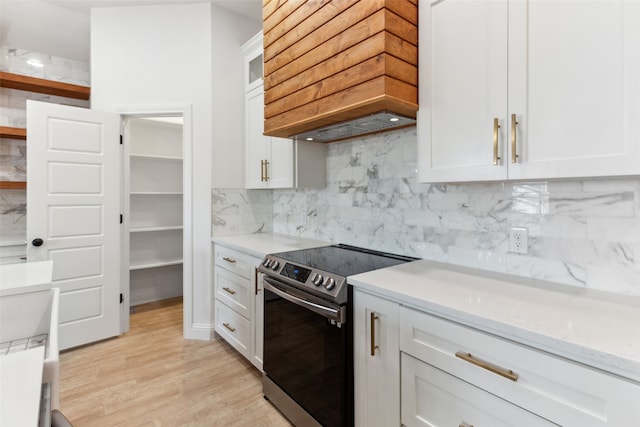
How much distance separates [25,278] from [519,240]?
2.21 m

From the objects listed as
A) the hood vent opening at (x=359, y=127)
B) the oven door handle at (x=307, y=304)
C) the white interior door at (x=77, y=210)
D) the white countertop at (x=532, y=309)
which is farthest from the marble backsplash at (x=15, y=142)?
the white countertop at (x=532, y=309)

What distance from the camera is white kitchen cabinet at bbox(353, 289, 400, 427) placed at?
1.31 m

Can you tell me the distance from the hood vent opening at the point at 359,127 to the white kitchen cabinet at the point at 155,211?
2.41m

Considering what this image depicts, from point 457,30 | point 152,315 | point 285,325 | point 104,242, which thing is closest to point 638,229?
point 457,30

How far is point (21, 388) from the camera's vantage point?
588 mm

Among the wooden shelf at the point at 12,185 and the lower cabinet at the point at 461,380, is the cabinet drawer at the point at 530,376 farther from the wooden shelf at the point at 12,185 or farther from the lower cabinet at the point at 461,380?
the wooden shelf at the point at 12,185

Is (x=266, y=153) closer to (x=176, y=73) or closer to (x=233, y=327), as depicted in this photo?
(x=176, y=73)

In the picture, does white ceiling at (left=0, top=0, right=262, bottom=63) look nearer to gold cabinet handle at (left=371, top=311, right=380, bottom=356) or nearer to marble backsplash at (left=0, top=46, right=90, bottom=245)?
marble backsplash at (left=0, top=46, right=90, bottom=245)

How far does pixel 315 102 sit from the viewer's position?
181cm

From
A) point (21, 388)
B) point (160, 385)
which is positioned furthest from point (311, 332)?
point (160, 385)

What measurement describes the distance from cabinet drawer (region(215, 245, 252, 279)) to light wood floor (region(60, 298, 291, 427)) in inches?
29.1

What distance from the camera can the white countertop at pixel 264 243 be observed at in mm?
2264

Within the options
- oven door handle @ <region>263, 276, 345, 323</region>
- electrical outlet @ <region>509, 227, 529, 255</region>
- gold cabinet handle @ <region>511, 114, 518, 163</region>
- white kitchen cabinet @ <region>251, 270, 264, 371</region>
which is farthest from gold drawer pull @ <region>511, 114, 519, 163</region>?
white kitchen cabinet @ <region>251, 270, 264, 371</region>

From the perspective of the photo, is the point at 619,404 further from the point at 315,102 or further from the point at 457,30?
the point at 315,102
